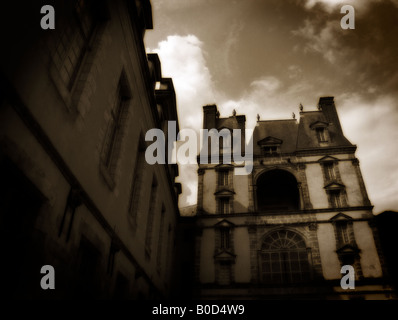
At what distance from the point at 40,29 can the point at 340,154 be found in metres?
23.4

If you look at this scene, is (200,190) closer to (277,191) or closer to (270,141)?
(277,191)

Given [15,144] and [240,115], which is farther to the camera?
[240,115]

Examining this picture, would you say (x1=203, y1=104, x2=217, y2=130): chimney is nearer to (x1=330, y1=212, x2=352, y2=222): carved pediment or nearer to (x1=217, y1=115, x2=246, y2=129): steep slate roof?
(x1=217, y1=115, x2=246, y2=129): steep slate roof

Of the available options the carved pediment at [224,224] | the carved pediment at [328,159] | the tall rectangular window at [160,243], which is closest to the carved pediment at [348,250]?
the carved pediment at [328,159]

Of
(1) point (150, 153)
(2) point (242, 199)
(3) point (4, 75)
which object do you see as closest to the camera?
(3) point (4, 75)

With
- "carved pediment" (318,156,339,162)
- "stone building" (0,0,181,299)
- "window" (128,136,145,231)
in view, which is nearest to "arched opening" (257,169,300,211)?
"carved pediment" (318,156,339,162)

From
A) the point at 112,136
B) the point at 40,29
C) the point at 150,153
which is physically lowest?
the point at 40,29

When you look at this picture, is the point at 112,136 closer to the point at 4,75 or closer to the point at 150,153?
the point at 150,153

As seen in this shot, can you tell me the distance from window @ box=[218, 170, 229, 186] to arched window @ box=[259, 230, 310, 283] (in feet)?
17.8

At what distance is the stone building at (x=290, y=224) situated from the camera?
19.5m

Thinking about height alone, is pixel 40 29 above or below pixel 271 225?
below

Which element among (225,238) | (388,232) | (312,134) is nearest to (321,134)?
(312,134)

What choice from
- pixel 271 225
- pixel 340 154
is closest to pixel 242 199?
pixel 271 225

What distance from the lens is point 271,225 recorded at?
2192 centimetres
